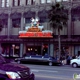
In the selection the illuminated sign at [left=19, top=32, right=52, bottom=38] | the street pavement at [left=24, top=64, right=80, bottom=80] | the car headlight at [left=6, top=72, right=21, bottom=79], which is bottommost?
the street pavement at [left=24, top=64, right=80, bottom=80]

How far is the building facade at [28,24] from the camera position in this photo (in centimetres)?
Answer: 4016

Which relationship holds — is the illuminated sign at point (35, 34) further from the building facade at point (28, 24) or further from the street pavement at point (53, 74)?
the street pavement at point (53, 74)

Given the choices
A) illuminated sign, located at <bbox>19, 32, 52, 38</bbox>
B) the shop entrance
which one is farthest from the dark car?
the shop entrance

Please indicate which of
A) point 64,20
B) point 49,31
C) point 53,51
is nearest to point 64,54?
point 53,51

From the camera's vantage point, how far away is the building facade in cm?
4016

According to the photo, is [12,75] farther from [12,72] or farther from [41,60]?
[41,60]

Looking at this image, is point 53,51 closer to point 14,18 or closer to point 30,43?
point 30,43

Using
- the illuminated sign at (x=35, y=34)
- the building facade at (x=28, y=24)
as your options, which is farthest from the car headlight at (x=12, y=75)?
the illuminated sign at (x=35, y=34)

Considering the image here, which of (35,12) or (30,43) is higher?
(35,12)

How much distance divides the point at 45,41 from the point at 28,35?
321 centimetres

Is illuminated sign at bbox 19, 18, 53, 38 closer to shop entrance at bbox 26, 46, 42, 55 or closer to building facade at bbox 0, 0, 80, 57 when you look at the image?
building facade at bbox 0, 0, 80, 57

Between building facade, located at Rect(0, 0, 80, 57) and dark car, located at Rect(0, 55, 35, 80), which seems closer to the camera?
dark car, located at Rect(0, 55, 35, 80)

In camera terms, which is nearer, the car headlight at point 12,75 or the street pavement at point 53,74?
the car headlight at point 12,75

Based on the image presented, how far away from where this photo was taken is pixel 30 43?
43875 mm
